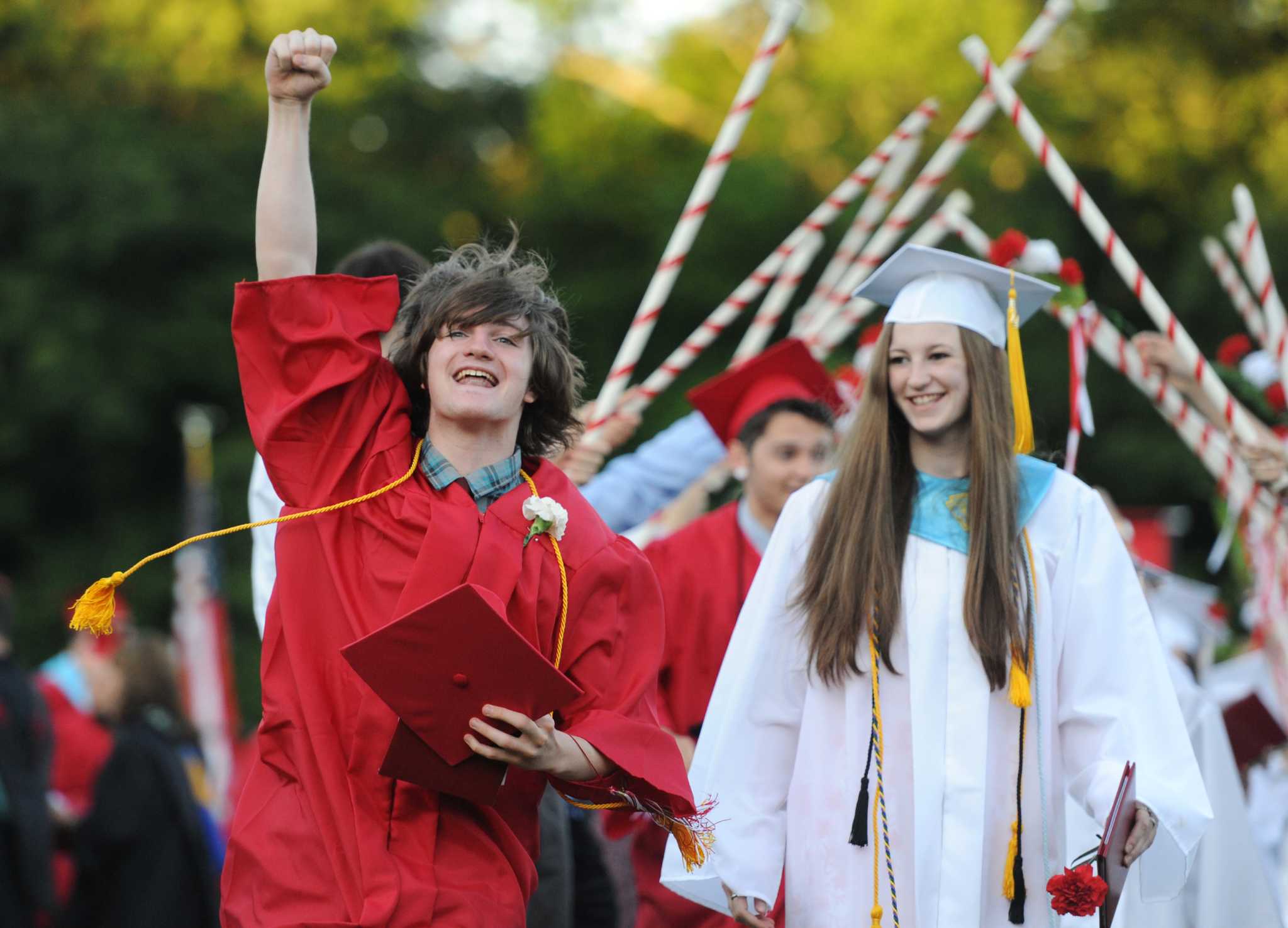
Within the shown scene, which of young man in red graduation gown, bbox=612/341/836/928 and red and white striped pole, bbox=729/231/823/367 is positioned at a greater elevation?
red and white striped pole, bbox=729/231/823/367

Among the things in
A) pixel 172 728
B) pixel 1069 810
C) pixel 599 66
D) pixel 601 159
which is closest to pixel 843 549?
pixel 1069 810

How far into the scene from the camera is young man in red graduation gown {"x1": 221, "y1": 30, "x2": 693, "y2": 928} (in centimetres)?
346

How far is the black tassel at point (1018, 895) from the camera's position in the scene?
4.00m

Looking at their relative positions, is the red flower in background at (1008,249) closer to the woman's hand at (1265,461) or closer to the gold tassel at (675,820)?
the woman's hand at (1265,461)

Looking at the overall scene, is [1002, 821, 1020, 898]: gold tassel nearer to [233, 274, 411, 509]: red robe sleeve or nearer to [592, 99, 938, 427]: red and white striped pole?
[233, 274, 411, 509]: red robe sleeve

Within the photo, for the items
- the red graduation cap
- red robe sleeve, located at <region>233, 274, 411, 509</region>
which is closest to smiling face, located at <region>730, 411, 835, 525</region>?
red robe sleeve, located at <region>233, 274, 411, 509</region>

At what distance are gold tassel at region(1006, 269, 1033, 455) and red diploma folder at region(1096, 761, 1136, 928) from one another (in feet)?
3.31

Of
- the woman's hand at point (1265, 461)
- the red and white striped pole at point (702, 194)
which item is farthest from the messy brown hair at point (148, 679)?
the woman's hand at point (1265, 461)

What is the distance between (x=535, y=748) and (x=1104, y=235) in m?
3.05

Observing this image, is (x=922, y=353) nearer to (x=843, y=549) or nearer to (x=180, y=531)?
(x=843, y=549)

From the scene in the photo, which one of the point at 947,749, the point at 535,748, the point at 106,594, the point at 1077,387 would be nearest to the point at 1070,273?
the point at 1077,387

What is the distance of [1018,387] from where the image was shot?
4449 millimetres

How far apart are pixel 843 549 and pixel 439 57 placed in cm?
2344

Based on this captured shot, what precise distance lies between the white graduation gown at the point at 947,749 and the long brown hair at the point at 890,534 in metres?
0.06
